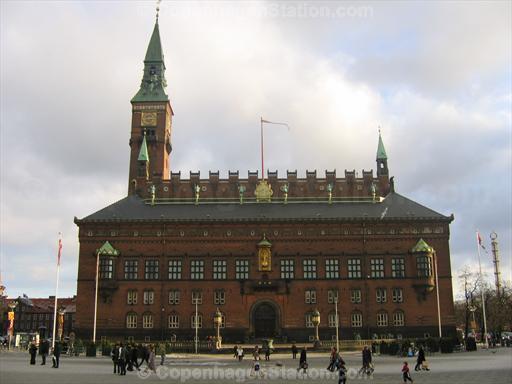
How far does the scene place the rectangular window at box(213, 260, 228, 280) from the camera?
234ft

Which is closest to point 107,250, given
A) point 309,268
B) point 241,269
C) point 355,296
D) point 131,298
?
point 131,298

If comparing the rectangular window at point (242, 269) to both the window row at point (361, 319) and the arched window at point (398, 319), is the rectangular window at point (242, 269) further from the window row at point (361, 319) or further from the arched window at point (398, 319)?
the arched window at point (398, 319)

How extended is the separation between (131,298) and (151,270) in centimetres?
412

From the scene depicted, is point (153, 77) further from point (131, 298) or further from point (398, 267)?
point (398, 267)

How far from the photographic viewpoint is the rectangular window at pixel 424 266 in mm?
69125

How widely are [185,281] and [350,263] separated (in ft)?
67.2

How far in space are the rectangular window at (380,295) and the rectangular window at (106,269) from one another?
32345 millimetres

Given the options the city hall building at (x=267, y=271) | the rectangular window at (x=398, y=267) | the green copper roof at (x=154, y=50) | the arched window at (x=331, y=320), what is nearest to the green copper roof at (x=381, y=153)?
the city hall building at (x=267, y=271)

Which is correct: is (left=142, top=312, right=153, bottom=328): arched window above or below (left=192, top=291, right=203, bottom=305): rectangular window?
below

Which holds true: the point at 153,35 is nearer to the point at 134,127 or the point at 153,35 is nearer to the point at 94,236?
the point at 134,127

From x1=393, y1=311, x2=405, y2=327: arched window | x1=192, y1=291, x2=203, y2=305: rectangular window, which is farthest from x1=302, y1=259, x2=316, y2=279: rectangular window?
x1=192, y1=291, x2=203, y2=305: rectangular window

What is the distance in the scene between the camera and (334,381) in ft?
87.5

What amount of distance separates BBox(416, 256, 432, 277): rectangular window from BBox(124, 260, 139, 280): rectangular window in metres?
34.4

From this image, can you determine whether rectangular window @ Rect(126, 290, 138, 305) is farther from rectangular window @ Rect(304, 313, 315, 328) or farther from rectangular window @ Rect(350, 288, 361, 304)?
rectangular window @ Rect(350, 288, 361, 304)
